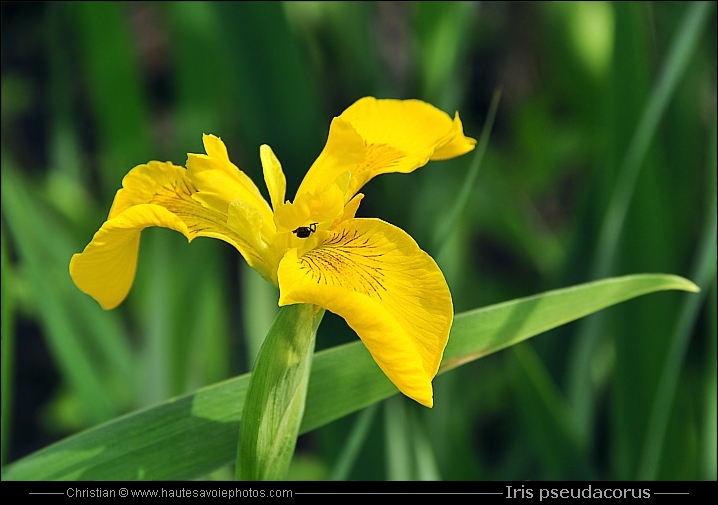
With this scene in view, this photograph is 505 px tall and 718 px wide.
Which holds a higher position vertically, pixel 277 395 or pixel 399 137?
pixel 399 137

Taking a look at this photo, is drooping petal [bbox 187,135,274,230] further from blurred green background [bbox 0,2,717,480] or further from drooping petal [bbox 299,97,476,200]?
blurred green background [bbox 0,2,717,480]

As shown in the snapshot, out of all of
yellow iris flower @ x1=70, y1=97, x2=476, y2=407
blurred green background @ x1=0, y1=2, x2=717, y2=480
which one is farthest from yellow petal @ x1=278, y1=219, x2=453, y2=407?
blurred green background @ x1=0, y1=2, x2=717, y2=480

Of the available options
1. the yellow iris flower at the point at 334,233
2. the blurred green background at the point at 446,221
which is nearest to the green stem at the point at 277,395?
the yellow iris flower at the point at 334,233

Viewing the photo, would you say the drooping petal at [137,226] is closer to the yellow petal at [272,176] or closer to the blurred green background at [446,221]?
the yellow petal at [272,176]

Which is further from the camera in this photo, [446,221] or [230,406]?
[446,221]

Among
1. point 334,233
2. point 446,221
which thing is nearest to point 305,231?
point 334,233

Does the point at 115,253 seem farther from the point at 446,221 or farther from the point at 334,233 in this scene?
the point at 446,221

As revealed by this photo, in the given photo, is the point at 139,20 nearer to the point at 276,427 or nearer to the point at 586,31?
the point at 586,31
